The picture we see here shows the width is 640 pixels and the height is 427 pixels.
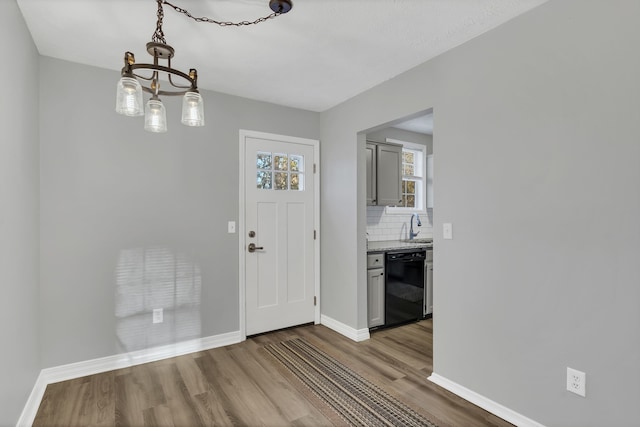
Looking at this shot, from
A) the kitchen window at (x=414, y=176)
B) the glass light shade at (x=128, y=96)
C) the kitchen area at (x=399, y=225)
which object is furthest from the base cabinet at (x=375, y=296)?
Result: the glass light shade at (x=128, y=96)

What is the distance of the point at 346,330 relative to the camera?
3611 mm

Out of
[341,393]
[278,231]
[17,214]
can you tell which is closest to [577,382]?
[341,393]

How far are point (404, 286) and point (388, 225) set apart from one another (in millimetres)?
998

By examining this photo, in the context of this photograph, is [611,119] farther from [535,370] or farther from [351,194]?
[351,194]

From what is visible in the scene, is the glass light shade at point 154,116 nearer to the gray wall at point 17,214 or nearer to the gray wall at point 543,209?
the gray wall at point 17,214

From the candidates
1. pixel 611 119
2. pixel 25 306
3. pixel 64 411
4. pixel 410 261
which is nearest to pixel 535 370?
pixel 611 119

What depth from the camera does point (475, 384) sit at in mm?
2320

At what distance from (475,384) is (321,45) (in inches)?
102

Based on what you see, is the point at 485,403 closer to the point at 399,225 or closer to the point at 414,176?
the point at 399,225

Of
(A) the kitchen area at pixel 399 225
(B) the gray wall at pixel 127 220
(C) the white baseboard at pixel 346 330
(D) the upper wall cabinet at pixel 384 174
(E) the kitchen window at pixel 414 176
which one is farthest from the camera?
(E) the kitchen window at pixel 414 176

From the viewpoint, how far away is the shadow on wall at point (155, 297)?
289 cm

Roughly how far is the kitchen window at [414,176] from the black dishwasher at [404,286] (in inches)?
43.0

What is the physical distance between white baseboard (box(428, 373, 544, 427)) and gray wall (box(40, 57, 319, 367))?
6.63 ft

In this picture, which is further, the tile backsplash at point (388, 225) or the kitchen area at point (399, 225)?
the tile backsplash at point (388, 225)
